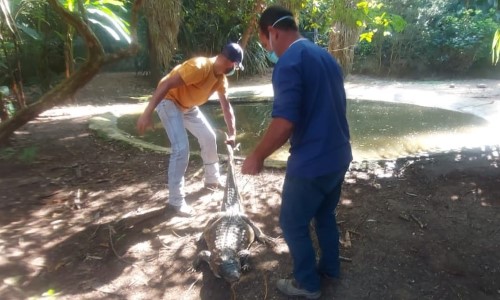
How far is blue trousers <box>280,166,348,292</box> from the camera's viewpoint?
217cm

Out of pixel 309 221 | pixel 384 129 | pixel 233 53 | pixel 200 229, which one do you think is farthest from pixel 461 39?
pixel 309 221

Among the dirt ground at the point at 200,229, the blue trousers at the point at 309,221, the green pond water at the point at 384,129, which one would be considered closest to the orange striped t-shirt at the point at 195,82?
the dirt ground at the point at 200,229

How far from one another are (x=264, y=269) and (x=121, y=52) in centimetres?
274

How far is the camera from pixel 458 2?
1362 centimetres

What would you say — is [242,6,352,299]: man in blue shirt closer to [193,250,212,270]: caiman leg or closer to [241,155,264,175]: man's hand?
[241,155,264,175]: man's hand

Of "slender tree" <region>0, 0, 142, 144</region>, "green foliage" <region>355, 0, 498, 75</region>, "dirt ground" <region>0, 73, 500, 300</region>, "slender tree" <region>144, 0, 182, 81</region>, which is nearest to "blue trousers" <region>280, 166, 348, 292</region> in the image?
"dirt ground" <region>0, 73, 500, 300</region>

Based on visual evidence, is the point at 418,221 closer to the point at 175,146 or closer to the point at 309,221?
the point at 309,221

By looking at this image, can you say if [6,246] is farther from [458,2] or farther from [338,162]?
[458,2]

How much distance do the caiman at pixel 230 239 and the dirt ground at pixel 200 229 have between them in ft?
0.29

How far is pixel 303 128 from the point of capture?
6.94 feet

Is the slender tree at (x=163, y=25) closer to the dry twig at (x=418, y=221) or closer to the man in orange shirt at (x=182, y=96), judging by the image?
the man in orange shirt at (x=182, y=96)

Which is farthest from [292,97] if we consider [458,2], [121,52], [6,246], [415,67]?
[458,2]

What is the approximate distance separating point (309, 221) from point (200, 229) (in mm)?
1321

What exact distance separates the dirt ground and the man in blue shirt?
1.88 feet
